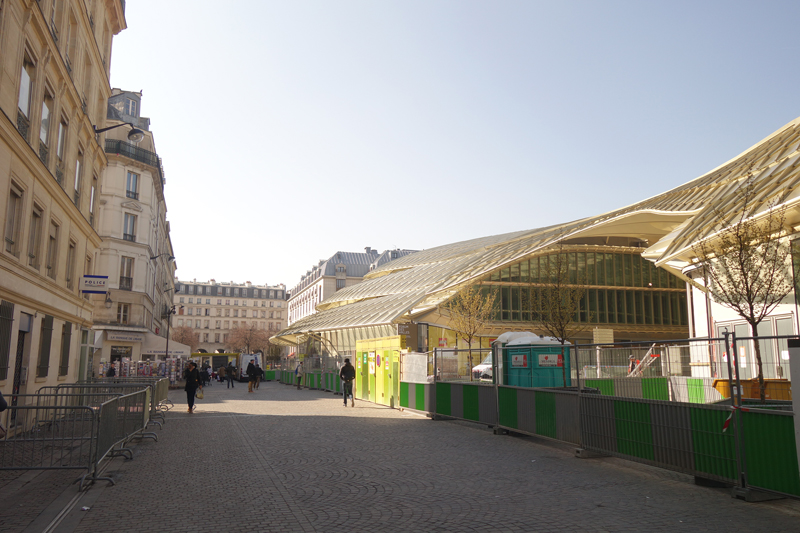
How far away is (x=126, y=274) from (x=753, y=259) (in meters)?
40.5

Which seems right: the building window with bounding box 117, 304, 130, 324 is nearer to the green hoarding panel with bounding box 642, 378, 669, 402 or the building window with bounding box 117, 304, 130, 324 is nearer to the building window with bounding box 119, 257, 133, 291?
the building window with bounding box 119, 257, 133, 291

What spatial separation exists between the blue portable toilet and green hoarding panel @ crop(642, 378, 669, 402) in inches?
150

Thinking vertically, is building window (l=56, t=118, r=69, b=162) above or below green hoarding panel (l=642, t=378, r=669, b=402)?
above

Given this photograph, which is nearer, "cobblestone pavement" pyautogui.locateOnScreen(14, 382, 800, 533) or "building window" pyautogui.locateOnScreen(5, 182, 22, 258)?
"cobblestone pavement" pyautogui.locateOnScreen(14, 382, 800, 533)

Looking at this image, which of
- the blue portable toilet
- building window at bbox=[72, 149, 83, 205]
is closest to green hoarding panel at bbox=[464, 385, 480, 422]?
the blue portable toilet

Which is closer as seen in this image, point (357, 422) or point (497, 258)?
point (357, 422)

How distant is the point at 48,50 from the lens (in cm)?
1581

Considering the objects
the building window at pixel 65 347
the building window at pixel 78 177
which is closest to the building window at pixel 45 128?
the building window at pixel 78 177

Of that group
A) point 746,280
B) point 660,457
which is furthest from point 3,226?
point 746,280

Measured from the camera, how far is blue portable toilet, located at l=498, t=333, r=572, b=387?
1365 cm

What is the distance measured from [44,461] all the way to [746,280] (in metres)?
15.0

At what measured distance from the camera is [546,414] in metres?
12.1

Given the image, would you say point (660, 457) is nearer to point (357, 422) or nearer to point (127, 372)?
point (357, 422)

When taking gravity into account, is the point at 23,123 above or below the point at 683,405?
above
